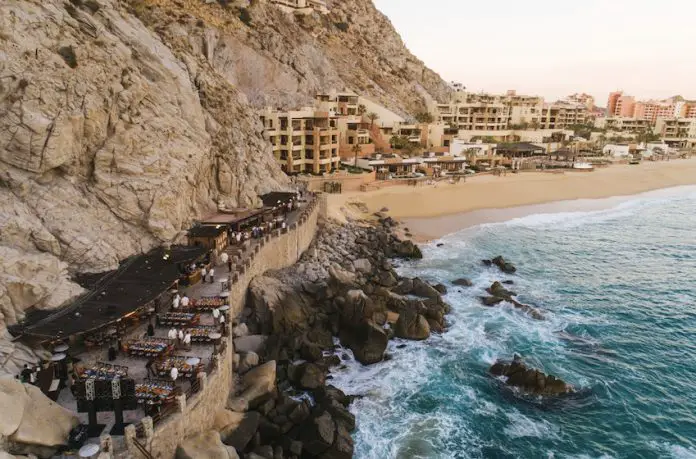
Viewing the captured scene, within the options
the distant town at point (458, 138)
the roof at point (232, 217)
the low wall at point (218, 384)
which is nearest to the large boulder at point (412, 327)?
the low wall at point (218, 384)

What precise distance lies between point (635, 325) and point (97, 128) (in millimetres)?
37110

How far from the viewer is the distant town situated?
59500 mm

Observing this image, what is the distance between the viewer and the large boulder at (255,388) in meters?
19.4

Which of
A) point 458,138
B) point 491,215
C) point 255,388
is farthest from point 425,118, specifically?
point 255,388

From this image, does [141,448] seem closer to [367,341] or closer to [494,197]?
[367,341]

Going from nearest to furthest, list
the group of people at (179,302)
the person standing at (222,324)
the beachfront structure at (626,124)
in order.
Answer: the person standing at (222,324) < the group of people at (179,302) < the beachfront structure at (626,124)

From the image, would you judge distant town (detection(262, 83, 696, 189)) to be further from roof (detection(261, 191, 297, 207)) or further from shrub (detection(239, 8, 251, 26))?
shrub (detection(239, 8, 251, 26))

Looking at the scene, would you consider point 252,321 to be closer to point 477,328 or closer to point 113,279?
point 113,279

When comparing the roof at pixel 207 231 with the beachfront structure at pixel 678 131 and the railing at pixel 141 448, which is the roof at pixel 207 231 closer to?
the railing at pixel 141 448

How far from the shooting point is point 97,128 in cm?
2614

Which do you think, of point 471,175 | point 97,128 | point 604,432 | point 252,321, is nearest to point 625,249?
point 471,175

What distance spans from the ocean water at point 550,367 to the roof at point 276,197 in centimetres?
1212

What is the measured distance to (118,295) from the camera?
835 inches

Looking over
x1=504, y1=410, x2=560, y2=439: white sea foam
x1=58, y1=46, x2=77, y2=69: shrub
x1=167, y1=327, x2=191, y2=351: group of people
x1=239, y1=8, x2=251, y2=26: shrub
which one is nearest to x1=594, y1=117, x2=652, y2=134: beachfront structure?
x1=239, y1=8, x2=251, y2=26: shrub
